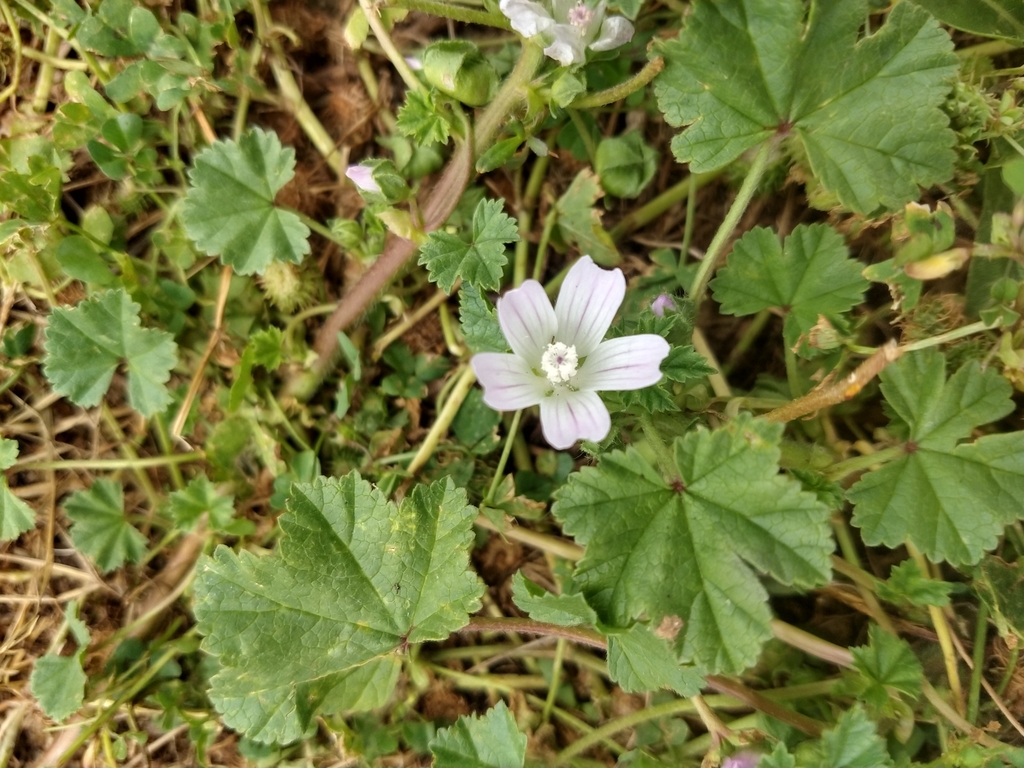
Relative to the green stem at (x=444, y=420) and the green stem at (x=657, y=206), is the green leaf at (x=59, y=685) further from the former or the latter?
the green stem at (x=657, y=206)

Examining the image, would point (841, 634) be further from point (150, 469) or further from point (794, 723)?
point (150, 469)

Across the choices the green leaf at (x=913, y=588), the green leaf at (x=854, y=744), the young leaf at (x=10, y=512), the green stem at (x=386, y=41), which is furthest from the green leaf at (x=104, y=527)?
the green leaf at (x=913, y=588)

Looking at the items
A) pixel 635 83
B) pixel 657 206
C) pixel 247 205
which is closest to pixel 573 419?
pixel 635 83

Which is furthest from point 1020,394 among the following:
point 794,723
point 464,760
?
point 464,760

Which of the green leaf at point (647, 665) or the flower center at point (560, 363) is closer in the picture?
the flower center at point (560, 363)

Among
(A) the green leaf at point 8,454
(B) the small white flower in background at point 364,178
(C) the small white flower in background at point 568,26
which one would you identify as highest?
(C) the small white flower in background at point 568,26

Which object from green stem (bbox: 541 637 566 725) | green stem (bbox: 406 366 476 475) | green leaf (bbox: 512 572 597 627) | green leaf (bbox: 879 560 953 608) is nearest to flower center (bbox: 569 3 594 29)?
green stem (bbox: 406 366 476 475)

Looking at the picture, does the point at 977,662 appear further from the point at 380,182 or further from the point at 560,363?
the point at 380,182
